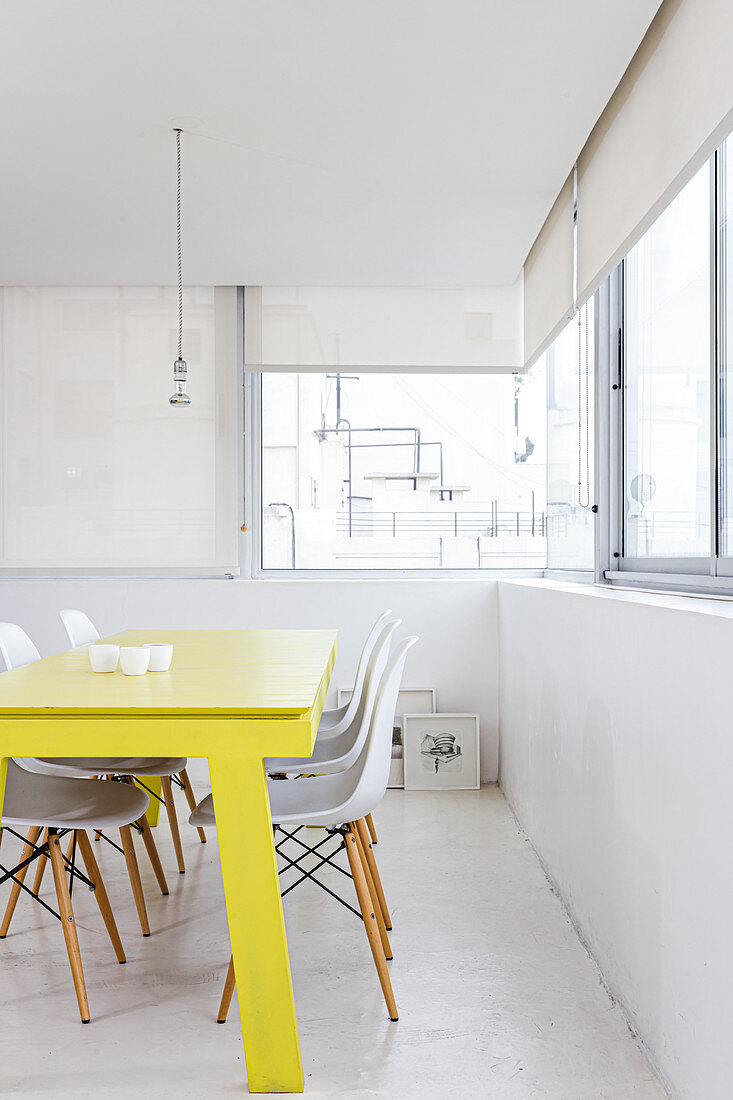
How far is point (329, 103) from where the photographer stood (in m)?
2.91

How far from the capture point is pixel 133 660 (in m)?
2.64

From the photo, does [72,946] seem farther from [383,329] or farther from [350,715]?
[383,329]

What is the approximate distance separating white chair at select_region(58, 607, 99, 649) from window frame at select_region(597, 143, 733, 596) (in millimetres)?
2208

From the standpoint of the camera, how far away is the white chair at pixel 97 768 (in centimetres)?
277

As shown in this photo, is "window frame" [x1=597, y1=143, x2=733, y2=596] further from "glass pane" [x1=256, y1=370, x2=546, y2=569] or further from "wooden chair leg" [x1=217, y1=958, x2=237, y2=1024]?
"wooden chair leg" [x1=217, y1=958, x2=237, y2=1024]

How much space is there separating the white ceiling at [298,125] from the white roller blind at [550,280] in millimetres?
92

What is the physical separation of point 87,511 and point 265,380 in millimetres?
1239

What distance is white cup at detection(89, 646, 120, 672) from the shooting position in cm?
270

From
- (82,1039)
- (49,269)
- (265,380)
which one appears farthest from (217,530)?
(82,1039)

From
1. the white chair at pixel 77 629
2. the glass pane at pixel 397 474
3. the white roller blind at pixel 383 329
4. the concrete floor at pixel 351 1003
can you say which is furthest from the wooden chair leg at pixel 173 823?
the white roller blind at pixel 383 329

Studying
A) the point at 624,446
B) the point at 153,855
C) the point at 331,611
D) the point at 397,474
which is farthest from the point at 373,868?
the point at 397,474

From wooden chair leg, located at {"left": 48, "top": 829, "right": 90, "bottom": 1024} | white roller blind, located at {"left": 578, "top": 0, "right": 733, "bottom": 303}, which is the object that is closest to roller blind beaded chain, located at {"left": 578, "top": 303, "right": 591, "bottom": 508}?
white roller blind, located at {"left": 578, "top": 0, "right": 733, "bottom": 303}

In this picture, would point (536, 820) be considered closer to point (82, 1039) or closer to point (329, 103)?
point (82, 1039)

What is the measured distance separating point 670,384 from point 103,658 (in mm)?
2038
